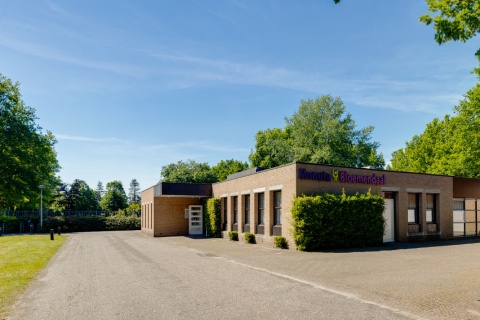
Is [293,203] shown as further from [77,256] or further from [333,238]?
[77,256]

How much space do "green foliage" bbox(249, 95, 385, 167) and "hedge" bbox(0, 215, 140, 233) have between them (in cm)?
2214

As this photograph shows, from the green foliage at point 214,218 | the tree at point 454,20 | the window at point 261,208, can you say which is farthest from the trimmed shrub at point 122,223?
the tree at point 454,20

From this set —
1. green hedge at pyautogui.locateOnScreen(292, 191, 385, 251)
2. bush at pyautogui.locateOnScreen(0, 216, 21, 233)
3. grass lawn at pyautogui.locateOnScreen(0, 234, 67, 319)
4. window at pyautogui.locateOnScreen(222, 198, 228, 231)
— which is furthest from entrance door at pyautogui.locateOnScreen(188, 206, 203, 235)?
bush at pyautogui.locateOnScreen(0, 216, 21, 233)

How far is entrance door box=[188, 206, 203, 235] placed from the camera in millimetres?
33812

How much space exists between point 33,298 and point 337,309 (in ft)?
22.4

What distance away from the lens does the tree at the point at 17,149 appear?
39281 millimetres

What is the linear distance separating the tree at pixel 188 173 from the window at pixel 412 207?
45958 mm

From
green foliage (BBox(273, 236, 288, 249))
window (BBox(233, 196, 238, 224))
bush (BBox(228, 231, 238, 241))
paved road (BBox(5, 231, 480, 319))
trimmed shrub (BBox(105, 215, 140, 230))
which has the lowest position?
trimmed shrub (BBox(105, 215, 140, 230))

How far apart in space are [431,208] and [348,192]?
7.68m

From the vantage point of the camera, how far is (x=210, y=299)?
28.1ft

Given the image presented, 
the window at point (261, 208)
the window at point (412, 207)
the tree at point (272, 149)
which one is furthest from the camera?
the tree at point (272, 149)

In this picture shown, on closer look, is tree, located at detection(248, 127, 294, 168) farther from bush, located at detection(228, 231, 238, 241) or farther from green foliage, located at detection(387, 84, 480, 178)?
bush, located at detection(228, 231, 238, 241)

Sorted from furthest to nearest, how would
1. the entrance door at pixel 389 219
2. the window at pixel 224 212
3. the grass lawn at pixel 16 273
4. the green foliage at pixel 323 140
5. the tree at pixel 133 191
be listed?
the tree at pixel 133 191
the green foliage at pixel 323 140
the window at pixel 224 212
the entrance door at pixel 389 219
the grass lawn at pixel 16 273

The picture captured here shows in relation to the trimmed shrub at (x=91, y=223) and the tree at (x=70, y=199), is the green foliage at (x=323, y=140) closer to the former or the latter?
the trimmed shrub at (x=91, y=223)
